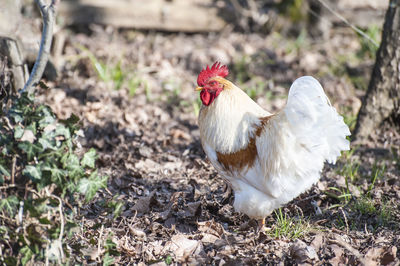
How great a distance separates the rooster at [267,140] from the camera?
349 centimetres

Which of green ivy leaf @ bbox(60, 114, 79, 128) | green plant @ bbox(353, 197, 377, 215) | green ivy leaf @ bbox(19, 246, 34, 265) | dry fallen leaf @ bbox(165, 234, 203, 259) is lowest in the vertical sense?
dry fallen leaf @ bbox(165, 234, 203, 259)

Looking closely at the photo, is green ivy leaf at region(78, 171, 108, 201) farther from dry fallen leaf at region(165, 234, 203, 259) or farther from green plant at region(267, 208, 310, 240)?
green plant at region(267, 208, 310, 240)

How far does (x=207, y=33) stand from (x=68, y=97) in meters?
3.57

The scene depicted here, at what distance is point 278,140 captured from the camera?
3.63 meters

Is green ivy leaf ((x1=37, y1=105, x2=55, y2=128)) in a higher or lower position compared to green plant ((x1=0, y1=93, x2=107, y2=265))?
higher

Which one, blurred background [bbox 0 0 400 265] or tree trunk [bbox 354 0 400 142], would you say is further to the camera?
tree trunk [bbox 354 0 400 142]

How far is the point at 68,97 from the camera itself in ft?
20.3

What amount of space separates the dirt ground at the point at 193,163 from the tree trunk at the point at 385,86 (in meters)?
0.18

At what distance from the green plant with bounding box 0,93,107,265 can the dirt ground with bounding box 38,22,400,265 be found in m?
0.27

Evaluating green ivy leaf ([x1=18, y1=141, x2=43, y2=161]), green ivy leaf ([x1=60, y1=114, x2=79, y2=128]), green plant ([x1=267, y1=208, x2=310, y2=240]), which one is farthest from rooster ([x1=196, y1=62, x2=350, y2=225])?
green ivy leaf ([x1=18, y1=141, x2=43, y2=161])

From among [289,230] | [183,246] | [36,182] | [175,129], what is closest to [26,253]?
[36,182]

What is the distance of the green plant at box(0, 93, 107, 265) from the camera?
2.78m

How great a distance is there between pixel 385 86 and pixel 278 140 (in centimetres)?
222

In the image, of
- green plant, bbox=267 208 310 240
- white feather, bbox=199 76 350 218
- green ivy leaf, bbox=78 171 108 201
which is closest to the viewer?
green ivy leaf, bbox=78 171 108 201
